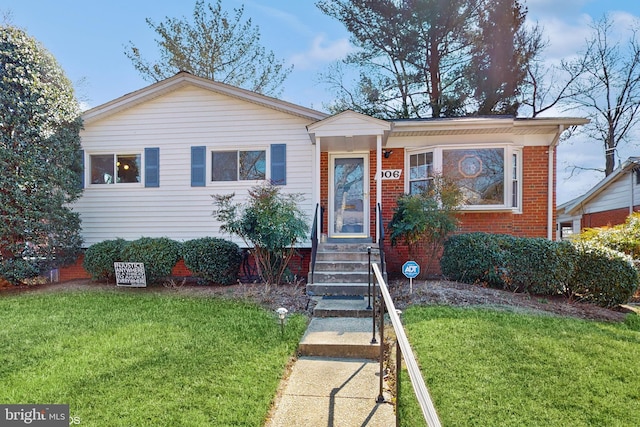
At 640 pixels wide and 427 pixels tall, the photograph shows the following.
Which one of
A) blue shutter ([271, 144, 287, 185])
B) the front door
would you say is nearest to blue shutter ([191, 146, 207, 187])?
blue shutter ([271, 144, 287, 185])

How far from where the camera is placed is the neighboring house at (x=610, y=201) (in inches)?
511

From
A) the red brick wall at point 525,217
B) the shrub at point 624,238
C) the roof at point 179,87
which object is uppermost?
the roof at point 179,87

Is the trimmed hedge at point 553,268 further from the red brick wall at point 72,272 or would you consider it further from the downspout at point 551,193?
the red brick wall at point 72,272

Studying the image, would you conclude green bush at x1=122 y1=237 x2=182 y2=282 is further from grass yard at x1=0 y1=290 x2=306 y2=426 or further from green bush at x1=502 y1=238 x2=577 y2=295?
green bush at x1=502 y1=238 x2=577 y2=295

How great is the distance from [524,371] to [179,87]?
894 centimetres

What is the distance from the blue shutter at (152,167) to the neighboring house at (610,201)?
14.5m

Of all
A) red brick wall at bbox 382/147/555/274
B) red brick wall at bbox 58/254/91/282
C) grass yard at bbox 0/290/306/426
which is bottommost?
red brick wall at bbox 58/254/91/282

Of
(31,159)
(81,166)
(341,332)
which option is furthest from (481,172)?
(31,159)

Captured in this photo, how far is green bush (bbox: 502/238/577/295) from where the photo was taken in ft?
19.3

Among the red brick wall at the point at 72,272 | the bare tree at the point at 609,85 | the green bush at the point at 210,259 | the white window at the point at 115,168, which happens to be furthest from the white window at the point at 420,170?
the bare tree at the point at 609,85

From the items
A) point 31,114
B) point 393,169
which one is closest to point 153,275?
point 31,114

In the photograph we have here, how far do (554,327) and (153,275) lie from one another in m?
7.05

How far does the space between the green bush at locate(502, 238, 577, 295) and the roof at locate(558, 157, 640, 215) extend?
9870mm

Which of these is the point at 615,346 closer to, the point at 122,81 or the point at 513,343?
the point at 513,343
